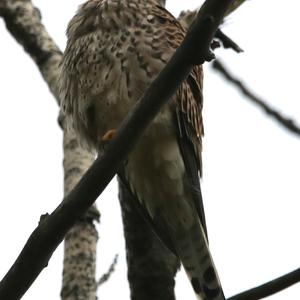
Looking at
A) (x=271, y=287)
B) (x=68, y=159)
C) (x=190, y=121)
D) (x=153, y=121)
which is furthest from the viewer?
(x=68, y=159)

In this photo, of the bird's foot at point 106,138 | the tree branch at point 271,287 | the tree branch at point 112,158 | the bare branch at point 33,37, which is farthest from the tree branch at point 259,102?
the bare branch at point 33,37

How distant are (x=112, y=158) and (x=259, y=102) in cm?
64

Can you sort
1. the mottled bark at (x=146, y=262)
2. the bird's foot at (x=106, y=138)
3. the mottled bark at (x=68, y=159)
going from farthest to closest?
the bird's foot at (x=106, y=138)
the mottled bark at (x=68, y=159)
the mottled bark at (x=146, y=262)

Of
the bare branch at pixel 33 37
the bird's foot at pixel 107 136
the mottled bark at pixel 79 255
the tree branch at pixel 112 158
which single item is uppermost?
the bare branch at pixel 33 37

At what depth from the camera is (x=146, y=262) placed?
4.46m

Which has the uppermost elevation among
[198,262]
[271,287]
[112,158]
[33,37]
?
[33,37]

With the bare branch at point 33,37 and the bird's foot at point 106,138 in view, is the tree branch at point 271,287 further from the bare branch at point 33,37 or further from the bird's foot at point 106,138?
the bare branch at point 33,37

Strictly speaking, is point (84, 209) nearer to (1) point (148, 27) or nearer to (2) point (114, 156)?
(2) point (114, 156)

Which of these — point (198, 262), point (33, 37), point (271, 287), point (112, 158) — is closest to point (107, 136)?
point (198, 262)

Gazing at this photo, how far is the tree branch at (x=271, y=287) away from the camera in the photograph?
9.29 feet

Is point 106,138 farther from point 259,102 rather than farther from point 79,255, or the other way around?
point 259,102

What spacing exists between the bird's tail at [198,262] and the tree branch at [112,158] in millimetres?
1457

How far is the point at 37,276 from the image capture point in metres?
3.00

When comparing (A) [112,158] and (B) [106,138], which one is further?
(B) [106,138]
